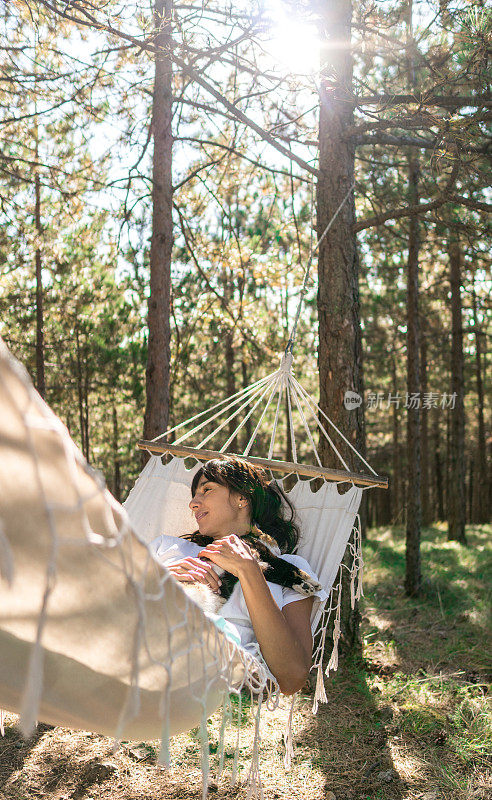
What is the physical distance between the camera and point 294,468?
2141mm

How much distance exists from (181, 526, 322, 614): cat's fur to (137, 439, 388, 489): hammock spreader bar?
14.9 inches

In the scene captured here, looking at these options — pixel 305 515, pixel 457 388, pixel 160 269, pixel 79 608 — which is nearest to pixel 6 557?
pixel 79 608

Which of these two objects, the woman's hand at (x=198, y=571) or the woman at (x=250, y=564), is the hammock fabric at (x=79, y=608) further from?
the woman's hand at (x=198, y=571)

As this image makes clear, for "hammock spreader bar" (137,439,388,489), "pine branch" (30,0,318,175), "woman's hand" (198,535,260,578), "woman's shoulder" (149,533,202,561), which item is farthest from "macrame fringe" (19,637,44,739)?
"pine branch" (30,0,318,175)

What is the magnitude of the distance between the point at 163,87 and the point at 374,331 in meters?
5.56

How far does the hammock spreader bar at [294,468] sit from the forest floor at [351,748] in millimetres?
906

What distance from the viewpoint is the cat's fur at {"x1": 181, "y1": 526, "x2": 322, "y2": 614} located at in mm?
1557

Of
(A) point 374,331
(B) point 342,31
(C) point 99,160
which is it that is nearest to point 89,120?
(C) point 99,160

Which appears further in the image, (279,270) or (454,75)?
(279,270)

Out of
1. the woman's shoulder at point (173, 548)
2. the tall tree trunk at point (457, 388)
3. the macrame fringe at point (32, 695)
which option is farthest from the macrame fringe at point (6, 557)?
the tall tree trunk at point (457, 388)

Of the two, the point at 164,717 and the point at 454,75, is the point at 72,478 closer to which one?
the point at 164,717

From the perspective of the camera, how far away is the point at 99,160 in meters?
4.27

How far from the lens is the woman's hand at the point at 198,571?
1.56m

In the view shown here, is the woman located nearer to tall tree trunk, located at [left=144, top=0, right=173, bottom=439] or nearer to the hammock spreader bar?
the hammock spreader bar
